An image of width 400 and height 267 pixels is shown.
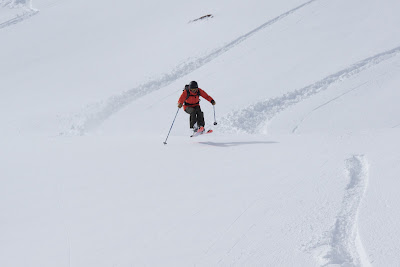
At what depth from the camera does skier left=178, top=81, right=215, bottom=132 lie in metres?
10.3

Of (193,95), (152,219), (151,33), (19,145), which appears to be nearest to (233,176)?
(152,219)

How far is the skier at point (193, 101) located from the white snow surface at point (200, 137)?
1059 mm

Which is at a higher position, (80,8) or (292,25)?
(80,8)

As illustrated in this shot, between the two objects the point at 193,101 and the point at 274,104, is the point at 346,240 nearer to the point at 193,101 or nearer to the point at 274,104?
the point at 193,101

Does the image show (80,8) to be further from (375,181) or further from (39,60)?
(375,181)

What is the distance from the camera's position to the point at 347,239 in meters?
4.55

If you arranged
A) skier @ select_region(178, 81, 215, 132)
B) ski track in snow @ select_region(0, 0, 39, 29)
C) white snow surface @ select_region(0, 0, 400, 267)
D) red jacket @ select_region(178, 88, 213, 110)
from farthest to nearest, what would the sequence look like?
1. ski track in snow @ select_region(0, 0, 39, 29)
2. red jacket @ select_region(178, 88, 213, 110)
3. skier @ select_region(178, 81, 215, 132)
4. white snow surface @ select_region(0, 0, 400, 267)

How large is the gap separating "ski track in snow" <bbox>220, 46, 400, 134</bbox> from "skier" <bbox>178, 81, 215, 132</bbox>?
66.3 inches

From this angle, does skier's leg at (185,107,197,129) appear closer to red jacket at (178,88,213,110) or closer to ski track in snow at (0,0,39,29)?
red jacket at (178,88,213,110)

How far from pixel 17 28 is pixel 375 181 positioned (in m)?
22.4

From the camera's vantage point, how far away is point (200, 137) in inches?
419

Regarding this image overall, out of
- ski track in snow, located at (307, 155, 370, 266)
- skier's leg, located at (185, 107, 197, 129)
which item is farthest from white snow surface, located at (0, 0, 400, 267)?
skier's leg, located at (185, 107, 197, 129)

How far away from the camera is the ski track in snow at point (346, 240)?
421 centimetres

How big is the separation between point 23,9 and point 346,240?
2546 cm
